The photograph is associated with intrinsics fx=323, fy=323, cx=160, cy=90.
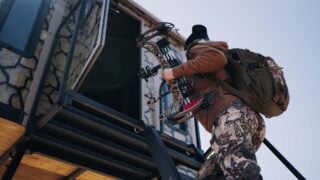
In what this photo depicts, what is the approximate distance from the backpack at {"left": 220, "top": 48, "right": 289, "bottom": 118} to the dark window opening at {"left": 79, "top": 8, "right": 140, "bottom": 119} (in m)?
5.76

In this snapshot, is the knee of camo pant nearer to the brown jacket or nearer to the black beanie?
the brown jacket

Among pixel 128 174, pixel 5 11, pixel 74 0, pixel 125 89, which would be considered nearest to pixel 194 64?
pixel 128 174

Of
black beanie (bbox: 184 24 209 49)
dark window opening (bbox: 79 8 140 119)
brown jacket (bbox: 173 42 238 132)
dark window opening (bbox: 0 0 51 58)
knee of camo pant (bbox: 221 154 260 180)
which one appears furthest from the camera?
dark window opening (bbox: 79 8 140 119)

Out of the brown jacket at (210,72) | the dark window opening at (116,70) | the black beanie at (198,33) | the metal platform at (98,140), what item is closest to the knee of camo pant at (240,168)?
the brown jacket at (210,72)

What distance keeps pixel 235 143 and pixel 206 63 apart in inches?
35.9

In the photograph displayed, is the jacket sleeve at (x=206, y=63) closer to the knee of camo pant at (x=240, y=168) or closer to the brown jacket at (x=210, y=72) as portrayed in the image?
the brown jacket at (x=210, y=72)

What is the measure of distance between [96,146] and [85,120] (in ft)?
2.30

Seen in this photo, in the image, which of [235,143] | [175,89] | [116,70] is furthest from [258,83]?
[116,70]

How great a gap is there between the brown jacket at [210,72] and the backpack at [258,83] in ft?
0.33

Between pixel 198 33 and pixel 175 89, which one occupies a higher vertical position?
pixel 198 33

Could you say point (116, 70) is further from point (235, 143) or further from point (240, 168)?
point (240, 168)

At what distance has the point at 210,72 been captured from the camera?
140 inches

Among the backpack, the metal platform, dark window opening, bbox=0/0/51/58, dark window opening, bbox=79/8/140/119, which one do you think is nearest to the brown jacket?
the backpack

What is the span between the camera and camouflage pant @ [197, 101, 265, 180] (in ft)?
9.18
